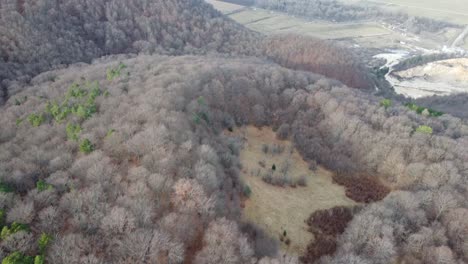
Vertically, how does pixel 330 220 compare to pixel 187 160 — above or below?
below

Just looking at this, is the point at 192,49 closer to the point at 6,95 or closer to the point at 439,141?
the point at 6,95

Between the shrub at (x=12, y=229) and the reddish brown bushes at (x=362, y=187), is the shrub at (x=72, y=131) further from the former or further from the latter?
the reddish brown bushes at (x=362, y=187)

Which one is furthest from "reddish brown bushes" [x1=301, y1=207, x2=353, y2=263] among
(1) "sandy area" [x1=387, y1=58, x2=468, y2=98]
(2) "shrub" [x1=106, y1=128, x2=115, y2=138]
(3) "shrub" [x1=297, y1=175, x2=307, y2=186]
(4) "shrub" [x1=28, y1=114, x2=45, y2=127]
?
(1) "sandy area" [x1=387, y1=58, x2=468, y2=98]

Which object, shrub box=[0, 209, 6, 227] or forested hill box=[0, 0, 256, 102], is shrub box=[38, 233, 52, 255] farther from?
forested hill box=[0, 0, 256, 102]

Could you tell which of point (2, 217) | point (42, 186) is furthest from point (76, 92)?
point (2, 217)

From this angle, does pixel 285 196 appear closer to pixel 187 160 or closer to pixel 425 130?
pixel 187 160

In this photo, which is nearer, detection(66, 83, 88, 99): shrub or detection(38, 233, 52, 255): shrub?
detection(38, 233, 52, 255): shrub
